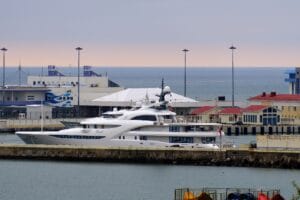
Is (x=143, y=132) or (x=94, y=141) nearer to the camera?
(x=143, y=132)

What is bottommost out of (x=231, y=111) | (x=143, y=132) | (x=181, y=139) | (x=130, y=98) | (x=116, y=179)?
(x=116, y=179)

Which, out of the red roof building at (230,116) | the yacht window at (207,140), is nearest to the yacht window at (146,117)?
the yacht window at (207,140)

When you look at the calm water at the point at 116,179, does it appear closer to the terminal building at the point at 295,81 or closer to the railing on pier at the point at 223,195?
the railing on pier at the point at 223,195

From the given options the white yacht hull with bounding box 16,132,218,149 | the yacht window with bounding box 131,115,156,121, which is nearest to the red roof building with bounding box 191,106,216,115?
the white yacht hull with bounding box 16,132,218,149

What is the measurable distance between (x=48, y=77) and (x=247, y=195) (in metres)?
80.3

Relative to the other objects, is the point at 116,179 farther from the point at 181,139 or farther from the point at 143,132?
the point at 143,132

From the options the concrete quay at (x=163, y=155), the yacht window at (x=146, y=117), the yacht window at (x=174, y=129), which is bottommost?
the concrete quay at (x=163, y=155)

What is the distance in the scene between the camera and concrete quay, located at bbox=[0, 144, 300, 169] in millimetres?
63000

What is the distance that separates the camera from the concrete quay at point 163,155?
63.0 m

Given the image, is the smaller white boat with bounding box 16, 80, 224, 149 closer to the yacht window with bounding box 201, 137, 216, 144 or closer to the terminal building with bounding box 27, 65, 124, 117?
the yacht window with bounding box 201, 137, 216, 144

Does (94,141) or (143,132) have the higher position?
(143,132)

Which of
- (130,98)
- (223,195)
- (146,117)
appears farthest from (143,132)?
(130,98)

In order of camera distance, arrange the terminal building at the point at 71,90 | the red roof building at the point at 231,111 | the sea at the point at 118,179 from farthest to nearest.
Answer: the terminal building at the point at 71,90, the red roof building at the point at 231,111, the sea at the point at 118,179

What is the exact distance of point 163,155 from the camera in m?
65.4
